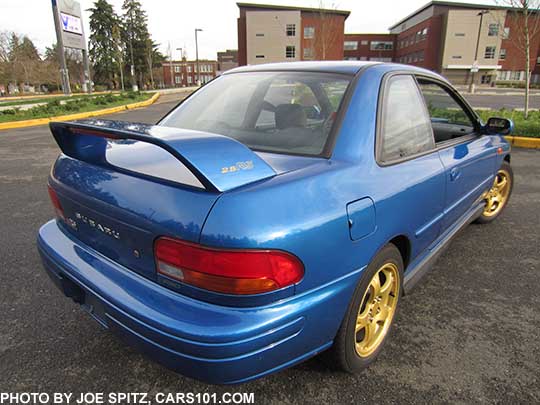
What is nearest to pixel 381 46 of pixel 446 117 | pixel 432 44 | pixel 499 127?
pixel 432 44

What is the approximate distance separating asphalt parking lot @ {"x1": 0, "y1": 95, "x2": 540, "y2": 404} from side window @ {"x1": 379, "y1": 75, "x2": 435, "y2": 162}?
1.06 metres

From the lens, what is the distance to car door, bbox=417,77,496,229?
99.8 inches

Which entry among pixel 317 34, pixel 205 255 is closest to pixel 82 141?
pixel 205 255

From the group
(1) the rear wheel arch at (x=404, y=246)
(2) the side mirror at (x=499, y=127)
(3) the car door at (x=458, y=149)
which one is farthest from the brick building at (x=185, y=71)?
(1) the rear wheel arch at (x=404, y=246)

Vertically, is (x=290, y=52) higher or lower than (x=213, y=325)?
higher

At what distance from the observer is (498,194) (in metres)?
4.03

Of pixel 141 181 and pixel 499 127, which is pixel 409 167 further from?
pixel 499 127

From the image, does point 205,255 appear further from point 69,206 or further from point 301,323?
point 69,206

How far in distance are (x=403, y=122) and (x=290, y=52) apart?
57.4 metres

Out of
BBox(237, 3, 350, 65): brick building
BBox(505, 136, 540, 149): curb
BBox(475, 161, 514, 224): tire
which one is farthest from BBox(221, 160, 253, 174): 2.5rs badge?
BBox(237, 3, 350, 65): brick building

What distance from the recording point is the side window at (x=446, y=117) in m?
2.88

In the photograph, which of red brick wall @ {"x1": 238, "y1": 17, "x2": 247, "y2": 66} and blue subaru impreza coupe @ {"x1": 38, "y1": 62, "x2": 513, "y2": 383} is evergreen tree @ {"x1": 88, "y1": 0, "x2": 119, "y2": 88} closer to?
red brick wall @ {"x1": 238, "y1": 17, "x2": 247, "y2": 66}

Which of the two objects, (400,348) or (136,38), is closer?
(400,348)

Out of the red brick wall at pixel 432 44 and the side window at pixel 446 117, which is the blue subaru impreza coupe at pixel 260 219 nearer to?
the side window at pixel 446 117
